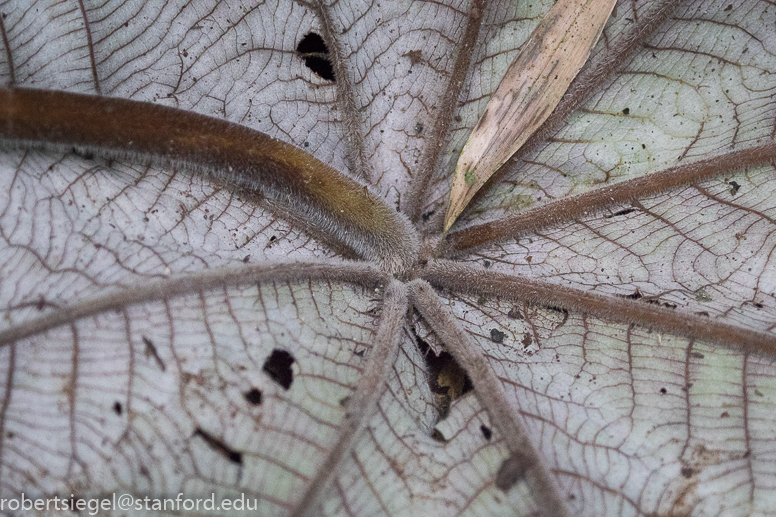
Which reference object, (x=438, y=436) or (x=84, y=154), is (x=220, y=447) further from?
(x=84, y=154)

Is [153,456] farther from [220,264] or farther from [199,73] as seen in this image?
[199,73]

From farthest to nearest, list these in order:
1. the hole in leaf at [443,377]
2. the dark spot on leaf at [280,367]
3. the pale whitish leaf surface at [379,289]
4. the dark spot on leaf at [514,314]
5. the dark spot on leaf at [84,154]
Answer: the dark spot on leaf at [514,314], the hole in leaf at [443,377], the dark spot on leaf at [84,154], the dark spot on leaf at [280,367], the pale whitish leaf surface at [379,289]

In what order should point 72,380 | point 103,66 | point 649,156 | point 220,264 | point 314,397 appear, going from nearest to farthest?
point 72,380 → point 314,397 → point 220,264 → point 103,66 → point 649,156

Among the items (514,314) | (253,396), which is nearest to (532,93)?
(514,314)

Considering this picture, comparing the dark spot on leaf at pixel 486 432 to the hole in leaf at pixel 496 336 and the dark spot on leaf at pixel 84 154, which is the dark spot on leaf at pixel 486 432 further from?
the dark spot on leaf at pixel 84 154

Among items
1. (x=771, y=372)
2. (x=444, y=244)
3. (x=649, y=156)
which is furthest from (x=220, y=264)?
(x=771, y=372)

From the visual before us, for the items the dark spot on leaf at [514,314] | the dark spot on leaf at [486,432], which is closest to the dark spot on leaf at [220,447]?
the dark spot on leaf at [486,432]
